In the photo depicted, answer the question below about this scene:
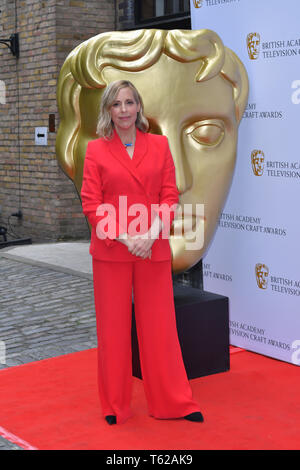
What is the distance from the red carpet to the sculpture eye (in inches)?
59.0

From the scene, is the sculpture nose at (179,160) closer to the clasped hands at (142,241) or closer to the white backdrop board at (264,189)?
the white backdrop board at (264,189)

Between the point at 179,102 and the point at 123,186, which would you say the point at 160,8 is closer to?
the point at 179,102

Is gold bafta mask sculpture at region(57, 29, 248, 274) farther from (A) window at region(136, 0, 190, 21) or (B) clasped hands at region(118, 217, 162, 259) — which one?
(A) window at region(136, 0, 190, 21)

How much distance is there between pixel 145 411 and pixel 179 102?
5.98ft

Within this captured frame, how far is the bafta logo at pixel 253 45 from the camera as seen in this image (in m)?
5.02

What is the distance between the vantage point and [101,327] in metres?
4.00

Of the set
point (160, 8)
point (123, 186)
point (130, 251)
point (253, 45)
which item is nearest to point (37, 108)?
point (160, 8)

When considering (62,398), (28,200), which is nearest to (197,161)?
(62,398)

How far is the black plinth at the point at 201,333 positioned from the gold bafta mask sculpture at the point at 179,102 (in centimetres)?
28

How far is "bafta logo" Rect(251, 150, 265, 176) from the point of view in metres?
5.09

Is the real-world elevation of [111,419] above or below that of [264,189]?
below

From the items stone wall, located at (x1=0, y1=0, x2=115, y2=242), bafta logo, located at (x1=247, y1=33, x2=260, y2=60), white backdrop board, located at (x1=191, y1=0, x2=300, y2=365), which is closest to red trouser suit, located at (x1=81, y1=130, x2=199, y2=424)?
white backdrop board, located at (x1=191, y1=0, x2=300, y2=365)

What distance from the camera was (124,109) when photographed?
3.83m
